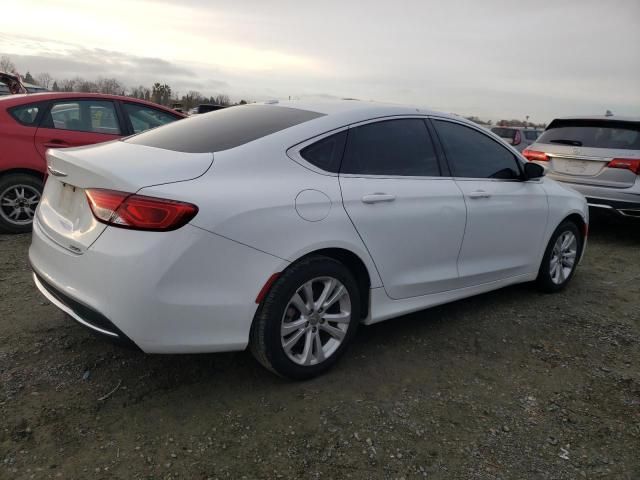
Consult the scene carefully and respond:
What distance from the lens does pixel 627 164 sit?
21.2 feet

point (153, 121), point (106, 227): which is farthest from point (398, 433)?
point (153, 121)

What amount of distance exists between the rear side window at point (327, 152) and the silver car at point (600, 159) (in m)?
4.93

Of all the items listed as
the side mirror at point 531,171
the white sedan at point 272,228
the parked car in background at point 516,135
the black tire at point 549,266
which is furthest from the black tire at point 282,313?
the parked car in background at point 516,135

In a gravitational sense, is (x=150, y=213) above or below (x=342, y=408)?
above

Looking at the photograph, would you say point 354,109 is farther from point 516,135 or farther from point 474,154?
point 516,135

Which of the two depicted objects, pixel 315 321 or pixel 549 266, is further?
pixel 549 266

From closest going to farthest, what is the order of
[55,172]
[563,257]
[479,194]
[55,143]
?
[55,172] < [479,194] < [563,257] < [55,143]

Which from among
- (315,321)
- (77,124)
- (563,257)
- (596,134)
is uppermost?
(596,134)

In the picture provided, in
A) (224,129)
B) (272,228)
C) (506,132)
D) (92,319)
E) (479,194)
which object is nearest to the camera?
(92,319)

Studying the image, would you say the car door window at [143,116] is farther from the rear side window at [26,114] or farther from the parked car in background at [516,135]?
the parked car in background at [516,135]

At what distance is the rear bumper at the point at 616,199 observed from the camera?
253 inches

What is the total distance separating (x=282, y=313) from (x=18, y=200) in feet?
13.6

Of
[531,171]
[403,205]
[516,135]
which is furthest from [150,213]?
[516,135]

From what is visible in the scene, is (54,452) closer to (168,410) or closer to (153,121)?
(168,410)
